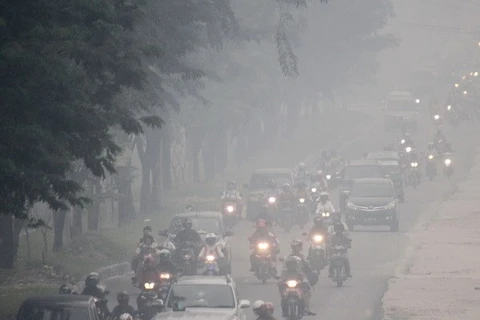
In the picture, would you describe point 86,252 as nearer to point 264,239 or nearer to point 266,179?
point 264,239

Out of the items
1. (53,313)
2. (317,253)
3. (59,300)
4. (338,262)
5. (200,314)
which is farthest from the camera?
(317,253)

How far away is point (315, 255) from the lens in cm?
3497

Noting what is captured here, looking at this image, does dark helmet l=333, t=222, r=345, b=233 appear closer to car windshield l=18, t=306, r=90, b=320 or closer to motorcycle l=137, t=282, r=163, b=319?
motorcycle l=137, t=282, r=163, b=319

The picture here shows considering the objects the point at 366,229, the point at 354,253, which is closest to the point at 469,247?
the point at 354,253

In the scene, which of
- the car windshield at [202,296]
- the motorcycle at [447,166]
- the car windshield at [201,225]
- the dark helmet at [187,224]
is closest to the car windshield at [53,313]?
the car windshield at [202,296]

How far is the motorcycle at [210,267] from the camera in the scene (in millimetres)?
30469

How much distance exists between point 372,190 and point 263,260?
15190mm

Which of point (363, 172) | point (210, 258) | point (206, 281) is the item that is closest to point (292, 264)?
point (210, 258)

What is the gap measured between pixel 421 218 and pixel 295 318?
2715cm

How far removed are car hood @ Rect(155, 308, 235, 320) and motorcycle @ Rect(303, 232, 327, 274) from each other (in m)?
12.6

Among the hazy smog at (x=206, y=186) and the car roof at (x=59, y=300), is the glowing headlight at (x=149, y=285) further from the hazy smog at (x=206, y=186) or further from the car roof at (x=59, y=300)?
the car roof at (x=59, y=300)

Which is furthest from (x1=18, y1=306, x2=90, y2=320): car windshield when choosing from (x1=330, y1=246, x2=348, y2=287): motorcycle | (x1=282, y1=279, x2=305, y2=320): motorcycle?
(x1=330, y1=246, x2=348, y2=287): motorcycle

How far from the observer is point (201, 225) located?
35938mm

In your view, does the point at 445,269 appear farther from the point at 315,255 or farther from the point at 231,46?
the point at 231,46
